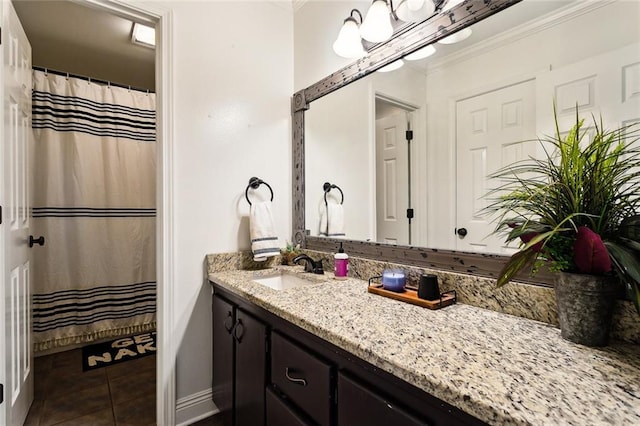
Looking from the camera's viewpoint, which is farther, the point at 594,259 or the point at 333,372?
the point at 333,372

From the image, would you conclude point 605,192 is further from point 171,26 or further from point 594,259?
point 171,26

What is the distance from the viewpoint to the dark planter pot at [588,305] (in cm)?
76

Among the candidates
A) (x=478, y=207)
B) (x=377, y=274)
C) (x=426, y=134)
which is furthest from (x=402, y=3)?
(x=377, y=274)

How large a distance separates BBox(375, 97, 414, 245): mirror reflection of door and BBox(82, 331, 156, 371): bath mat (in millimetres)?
2226

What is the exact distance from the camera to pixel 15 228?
5.07 feet

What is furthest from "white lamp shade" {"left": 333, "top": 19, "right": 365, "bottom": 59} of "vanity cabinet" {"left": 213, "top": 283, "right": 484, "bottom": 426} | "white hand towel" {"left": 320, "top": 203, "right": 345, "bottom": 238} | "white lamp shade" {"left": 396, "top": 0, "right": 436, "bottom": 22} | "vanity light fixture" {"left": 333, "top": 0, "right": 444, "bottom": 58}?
"vanity cabinet" {"left": 213, "top": 283, "right": 484, "bottom": 426}

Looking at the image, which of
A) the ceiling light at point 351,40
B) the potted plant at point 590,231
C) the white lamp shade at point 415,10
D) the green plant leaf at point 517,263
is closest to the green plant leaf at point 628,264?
the potted plant at point 590,231

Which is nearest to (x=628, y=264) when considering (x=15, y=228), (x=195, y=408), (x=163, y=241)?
(x=163, y=241)

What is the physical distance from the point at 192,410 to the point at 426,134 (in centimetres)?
185

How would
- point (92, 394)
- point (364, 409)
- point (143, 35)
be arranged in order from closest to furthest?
point (364, 409), point (92, 394), point (143, 35)

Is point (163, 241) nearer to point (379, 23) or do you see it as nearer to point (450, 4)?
point (379, 23)

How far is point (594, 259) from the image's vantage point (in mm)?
732

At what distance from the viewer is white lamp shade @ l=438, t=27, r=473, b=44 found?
1.21 metres

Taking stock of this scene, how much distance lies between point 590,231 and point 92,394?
263 centimetres
